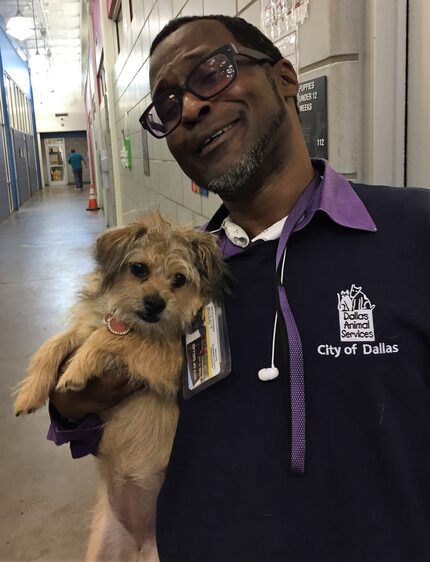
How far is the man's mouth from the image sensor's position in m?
1.23

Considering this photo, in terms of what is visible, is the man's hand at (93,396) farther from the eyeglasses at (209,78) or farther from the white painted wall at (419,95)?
the white painted wall at (419,95)

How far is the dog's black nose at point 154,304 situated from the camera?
1.42m

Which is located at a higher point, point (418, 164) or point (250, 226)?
point (418, 164)

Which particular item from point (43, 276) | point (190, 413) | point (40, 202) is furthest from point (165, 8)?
point (40, 202)

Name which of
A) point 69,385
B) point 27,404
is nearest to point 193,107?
point 69,385

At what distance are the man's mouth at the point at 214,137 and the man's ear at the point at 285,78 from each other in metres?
0.19

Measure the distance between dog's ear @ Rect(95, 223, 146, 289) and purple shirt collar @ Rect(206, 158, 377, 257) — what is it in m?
0.60

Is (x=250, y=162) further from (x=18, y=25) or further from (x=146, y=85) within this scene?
(x=18, y=25)

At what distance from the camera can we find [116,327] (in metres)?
1.53

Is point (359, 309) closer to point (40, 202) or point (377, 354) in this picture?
point (377, 354)

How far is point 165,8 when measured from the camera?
3.59 m

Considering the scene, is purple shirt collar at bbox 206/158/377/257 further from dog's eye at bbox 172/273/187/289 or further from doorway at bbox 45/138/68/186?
doorway at bbox 45/138/68/186

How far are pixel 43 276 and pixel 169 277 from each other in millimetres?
6052

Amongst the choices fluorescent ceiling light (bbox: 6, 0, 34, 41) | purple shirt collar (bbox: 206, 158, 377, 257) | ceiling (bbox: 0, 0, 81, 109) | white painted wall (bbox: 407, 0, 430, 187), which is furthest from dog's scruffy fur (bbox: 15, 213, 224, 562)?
ceiling (bbox: 0, 0, 81, 109)
